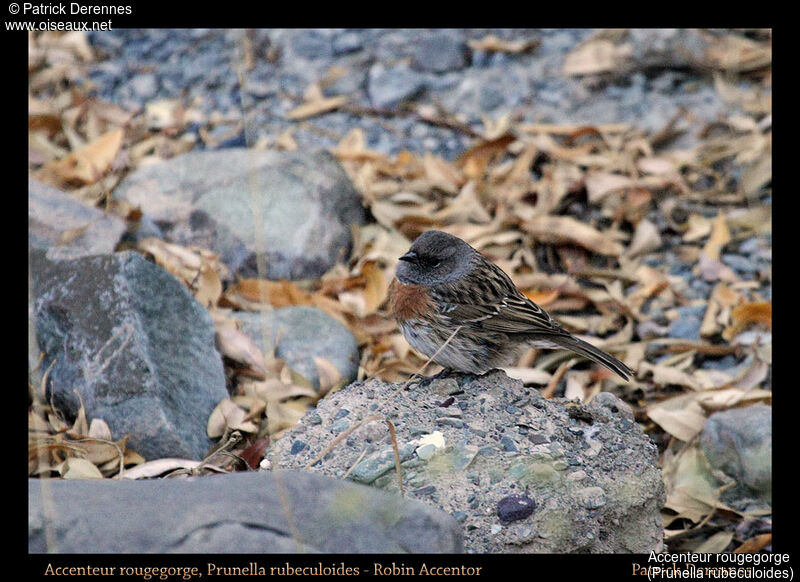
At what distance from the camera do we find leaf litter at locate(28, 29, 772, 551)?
182 inches

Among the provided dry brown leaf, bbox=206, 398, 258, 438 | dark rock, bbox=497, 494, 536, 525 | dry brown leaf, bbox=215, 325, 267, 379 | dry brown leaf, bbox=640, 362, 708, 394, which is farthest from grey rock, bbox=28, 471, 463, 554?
dry brown leaf, bbox=640, 362, 708, 394

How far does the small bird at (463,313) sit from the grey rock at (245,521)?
1548 mm

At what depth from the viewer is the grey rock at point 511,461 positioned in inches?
121

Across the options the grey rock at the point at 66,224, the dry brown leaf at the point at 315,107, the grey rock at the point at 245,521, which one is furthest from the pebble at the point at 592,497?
the dry brown leaf at the point at 315,107

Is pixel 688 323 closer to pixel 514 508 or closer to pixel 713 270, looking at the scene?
pixel 713 270

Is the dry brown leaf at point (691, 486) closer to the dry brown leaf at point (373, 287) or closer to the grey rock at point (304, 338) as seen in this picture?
the grey rock at point (304, 338)

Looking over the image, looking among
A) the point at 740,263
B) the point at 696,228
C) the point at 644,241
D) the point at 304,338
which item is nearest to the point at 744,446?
the point at 740,263

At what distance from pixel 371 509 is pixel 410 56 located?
5926 millimetres

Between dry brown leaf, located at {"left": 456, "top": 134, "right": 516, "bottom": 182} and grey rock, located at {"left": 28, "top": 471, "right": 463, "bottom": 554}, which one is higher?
dry brown leaf, located at {"left": 456, "top": 134, "right": 516, "bottom": 182}

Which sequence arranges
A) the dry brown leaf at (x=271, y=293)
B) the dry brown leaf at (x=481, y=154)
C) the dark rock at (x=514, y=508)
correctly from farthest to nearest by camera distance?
the dry brown leaf at (x=481, y=154), the dry brown leaf at (x=271, y=293), the dark rock at (x=514, y=508)

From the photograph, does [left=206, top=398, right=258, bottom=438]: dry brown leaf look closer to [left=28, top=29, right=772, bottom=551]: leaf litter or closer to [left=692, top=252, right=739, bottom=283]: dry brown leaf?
[left=28, top=29, right=772, bottom=551]: leaf litter

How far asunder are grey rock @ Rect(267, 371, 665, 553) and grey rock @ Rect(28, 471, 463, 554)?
39 cm

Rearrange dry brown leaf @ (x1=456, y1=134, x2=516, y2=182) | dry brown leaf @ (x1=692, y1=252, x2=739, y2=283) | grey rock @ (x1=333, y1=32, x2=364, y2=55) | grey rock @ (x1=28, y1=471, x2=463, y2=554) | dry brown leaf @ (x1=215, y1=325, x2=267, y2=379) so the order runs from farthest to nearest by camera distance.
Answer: grey rock @ (x1=333, y1=32, x2=364, y2=55) < dry brown leaf @ (x1=456, y1=134, x2=516, y2=182) < dry brown leaf @ (x1=692, y1=252, x2=739, y2=283) < dry brown leaf @ (x1=215, y1=325, x2=267, y2=379) < grey rock @ (x1=28, y1=471, x2=463, y2=554)

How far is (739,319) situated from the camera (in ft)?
18.7
